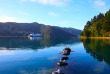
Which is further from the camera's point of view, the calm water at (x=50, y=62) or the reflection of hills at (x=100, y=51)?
the reflection of hills at (x=100, y=51)

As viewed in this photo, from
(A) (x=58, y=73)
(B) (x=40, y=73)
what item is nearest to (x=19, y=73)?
(B) (x=40, y=73)

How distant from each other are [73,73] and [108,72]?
846 centimetres

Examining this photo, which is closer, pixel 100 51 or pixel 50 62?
pixel 50 62

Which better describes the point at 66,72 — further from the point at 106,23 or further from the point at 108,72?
the point at 106,23

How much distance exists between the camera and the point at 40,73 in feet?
83.0

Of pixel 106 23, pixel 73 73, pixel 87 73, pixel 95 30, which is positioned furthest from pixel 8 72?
pixel 95 30

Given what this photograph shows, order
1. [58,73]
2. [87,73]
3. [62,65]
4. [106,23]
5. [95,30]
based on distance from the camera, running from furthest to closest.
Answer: [95,30]
[106,23]
[62,65]
[87,73]
[58,73]

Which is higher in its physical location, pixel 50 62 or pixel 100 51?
pixel 100 51

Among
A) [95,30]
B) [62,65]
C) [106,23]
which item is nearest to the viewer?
[62,65]

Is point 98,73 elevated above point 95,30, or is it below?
below

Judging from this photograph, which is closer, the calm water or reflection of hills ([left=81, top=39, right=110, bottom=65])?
the calm water

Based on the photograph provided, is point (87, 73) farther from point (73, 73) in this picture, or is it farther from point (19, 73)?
point (19, 73)

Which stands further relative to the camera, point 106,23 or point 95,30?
point 95,30

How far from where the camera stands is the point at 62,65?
3056cm
